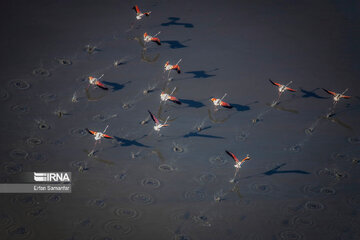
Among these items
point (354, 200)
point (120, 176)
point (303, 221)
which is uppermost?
point (120, 176)

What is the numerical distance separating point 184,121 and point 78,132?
5.42m

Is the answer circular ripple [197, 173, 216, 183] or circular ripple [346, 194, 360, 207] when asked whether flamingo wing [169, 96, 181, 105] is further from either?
circular ripple [346, 194, 360, 207]

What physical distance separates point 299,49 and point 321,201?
381 inches

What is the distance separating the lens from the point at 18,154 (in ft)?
52.4

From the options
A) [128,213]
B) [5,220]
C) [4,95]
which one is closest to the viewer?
[5,220]

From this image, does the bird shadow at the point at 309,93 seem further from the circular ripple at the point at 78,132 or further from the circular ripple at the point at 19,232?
the circular ripple at the point at 19,232

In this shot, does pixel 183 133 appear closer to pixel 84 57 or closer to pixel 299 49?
pixel 84 57

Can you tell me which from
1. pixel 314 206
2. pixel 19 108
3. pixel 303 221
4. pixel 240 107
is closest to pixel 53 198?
pixel 19 108

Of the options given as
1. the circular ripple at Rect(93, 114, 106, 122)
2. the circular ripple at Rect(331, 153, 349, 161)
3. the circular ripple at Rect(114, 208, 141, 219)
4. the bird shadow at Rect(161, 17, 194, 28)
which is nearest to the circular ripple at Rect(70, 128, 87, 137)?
the circular ripple at Rect(93, 114, 106, 122)

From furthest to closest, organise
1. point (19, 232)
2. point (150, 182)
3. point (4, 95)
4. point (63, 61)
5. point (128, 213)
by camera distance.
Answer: point (63, 61)
point (4, 95)
point (150, 182)
point (128, 213)
point (19, 232)

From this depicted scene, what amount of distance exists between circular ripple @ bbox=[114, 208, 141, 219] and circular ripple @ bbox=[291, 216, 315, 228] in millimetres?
7219

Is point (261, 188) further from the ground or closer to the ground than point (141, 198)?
further from the ground

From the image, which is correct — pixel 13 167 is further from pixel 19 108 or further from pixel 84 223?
pixel 84 223

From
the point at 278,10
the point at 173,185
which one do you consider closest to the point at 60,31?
the point at 173,185
